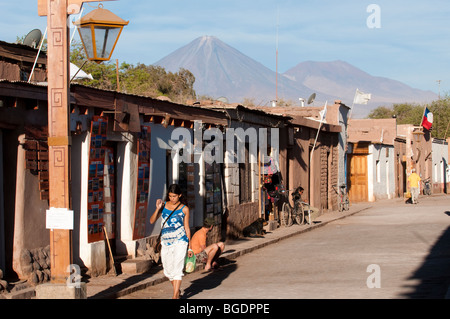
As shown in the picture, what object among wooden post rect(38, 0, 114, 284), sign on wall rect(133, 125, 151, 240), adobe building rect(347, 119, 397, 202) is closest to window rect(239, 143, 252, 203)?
sign on wall rect(133, 125, 151, 240)

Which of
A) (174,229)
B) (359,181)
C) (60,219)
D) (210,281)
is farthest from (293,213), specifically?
(359,181)

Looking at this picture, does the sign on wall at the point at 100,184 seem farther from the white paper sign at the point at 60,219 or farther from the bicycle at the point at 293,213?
the bicycle at the point at 293,213

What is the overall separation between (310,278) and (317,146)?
16943 millimetres

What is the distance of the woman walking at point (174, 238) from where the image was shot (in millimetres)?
9539

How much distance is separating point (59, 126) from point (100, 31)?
130cm

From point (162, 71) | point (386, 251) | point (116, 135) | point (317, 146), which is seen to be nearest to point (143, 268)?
point (116, 135)

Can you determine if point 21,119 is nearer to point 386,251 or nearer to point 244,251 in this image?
point 244,251

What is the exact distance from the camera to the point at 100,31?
854 centimetres

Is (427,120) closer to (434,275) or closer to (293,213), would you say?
(293,213)

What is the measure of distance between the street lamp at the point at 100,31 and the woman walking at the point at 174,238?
2.22 metres

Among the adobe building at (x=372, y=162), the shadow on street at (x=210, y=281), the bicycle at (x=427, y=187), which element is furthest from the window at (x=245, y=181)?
the bicycle at (x=427, y=187)


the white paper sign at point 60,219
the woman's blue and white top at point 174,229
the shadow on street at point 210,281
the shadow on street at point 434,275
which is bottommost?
the shadow on street at point 210,281

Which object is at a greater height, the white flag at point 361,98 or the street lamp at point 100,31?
the white flag at point 361,98

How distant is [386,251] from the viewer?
15.0 meters
